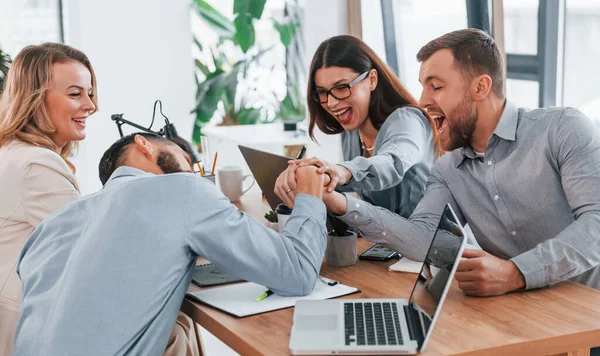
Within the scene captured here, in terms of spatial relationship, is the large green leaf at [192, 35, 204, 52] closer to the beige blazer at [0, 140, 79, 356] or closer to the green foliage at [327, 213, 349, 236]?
the beige blazer at [0, 140, 79, 356]

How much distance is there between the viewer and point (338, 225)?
2020 mm

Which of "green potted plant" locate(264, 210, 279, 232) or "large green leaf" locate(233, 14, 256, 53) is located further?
"large green leaf" locate(233, 14, 256, 53)

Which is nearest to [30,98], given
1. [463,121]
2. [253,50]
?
[463,121]

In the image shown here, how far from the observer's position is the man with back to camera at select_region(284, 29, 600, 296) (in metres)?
1.93

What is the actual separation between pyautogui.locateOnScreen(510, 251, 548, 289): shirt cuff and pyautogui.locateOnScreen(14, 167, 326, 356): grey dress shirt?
480 mm

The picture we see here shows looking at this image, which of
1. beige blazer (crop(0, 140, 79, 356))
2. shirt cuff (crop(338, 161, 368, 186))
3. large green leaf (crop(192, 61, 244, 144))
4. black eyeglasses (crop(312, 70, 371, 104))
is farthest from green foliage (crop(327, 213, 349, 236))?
large green leaf (crop(192, 61, 244, 144))

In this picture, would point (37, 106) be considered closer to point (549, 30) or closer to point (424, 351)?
point (424, 351)

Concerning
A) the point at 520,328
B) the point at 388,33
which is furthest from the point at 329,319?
the point at 388,33

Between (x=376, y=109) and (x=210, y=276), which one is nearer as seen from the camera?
(x=210, y=276)

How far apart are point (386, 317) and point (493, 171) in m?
0.74

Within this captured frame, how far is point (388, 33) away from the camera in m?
5.27

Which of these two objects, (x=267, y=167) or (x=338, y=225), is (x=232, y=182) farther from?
(x=338, y=225)

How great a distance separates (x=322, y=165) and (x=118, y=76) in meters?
4.09

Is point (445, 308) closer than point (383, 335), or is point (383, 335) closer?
point (383, 335)
